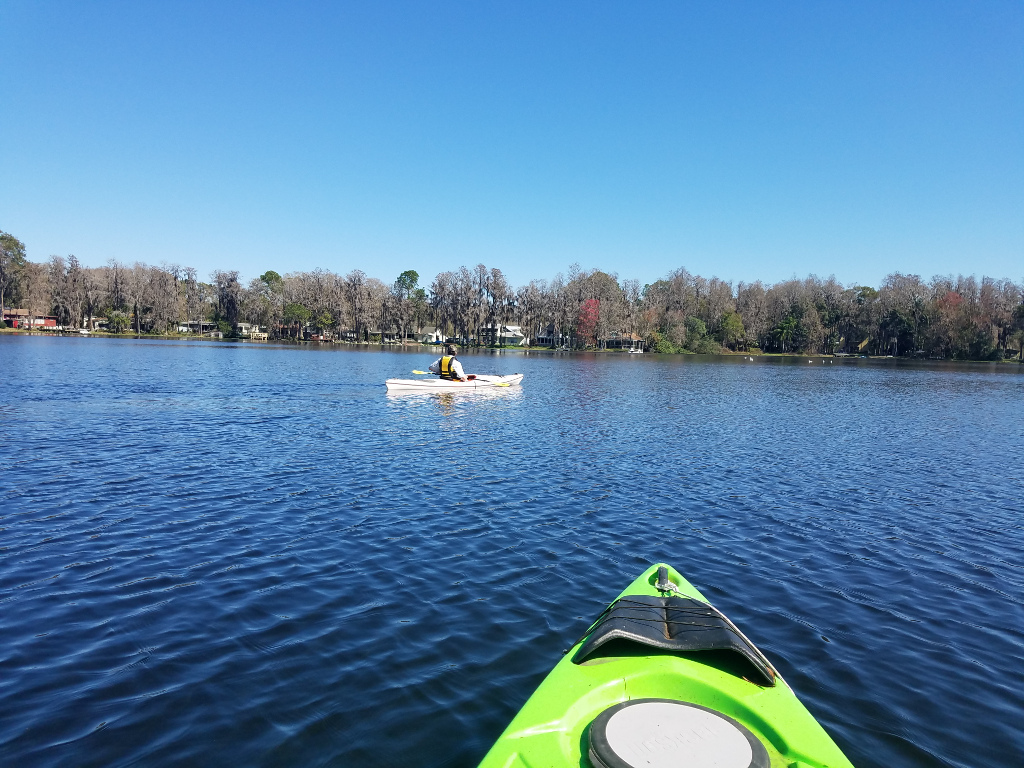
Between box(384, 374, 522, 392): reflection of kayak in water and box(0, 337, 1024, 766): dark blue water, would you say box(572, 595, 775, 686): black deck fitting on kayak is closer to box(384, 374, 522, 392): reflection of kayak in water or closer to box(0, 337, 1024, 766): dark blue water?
box(0, 337, 1024, 766): dark blue water

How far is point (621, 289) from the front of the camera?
393 ft

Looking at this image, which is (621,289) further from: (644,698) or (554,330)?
(644,698)

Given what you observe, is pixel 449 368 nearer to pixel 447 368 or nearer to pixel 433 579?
pixel 447 368

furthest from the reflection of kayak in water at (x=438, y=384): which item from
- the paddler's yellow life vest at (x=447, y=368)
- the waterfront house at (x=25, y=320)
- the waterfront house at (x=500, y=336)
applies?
the waterfront house at (x=25, y=320)

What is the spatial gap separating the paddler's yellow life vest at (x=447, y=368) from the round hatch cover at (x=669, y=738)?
88.0 feet

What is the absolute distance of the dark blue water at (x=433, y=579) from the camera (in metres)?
5.08

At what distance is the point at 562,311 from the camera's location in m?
116

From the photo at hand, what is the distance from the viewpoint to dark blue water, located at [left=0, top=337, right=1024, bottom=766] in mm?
5082

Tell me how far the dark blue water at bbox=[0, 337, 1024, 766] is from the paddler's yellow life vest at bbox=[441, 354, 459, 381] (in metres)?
11.5

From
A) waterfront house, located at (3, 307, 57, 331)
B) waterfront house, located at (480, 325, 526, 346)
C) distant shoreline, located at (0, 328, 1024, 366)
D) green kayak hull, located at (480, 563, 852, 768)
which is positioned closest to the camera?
green kayak hull, located at (480, 563, 852, 768)

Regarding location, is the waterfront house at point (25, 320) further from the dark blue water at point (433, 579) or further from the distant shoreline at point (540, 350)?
the dark blue water at point (433, 579)

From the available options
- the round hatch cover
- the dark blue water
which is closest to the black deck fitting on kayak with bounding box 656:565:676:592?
the dark blue water

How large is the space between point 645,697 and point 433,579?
419 cm

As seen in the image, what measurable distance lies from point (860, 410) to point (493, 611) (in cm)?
2884
